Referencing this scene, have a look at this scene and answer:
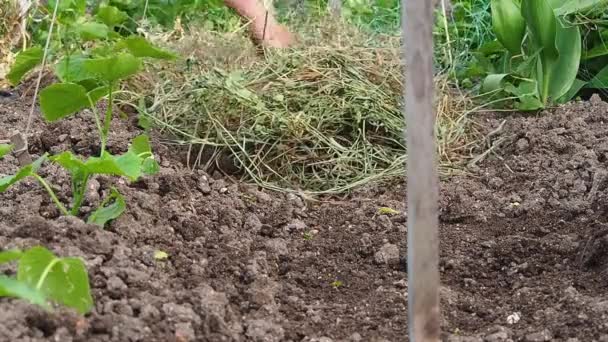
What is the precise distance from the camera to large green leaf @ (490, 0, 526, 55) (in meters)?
2.79

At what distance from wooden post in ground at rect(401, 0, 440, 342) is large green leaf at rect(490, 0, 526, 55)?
1.71m

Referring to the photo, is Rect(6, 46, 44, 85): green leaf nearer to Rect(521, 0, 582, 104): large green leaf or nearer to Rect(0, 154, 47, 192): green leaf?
Rect(0, 154, 47, 192): green leaf

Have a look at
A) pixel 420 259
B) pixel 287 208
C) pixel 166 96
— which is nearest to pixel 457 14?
pixel 166 96

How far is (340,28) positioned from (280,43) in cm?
22

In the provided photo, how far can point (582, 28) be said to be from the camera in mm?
2857

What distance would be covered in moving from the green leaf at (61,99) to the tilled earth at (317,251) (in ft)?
0.69

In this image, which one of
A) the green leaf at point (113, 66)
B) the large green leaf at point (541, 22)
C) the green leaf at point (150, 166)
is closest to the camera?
the green leaf at point (113, 66)

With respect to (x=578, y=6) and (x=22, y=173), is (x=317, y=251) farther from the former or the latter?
(x=578, y=6)

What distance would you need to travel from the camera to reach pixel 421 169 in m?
1.19

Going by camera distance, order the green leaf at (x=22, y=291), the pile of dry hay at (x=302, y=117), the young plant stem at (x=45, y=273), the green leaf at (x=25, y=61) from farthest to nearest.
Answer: the pile of dry hay at (x=302, y=117)
the green leaf at (x=25, y=61)
the young plant stem at (x=45, y=273)
the green leaf at (x=22, y=291)

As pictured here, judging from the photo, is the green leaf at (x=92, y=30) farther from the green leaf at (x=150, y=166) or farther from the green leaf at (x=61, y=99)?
the green leaf at (x=150, y=166)

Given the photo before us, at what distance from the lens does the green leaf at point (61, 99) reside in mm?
1619

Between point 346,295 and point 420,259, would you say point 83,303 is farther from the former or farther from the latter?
point 346,295

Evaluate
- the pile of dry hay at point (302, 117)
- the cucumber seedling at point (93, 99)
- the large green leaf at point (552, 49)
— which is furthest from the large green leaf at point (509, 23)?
the cucumber seedling at point (93, 99)
